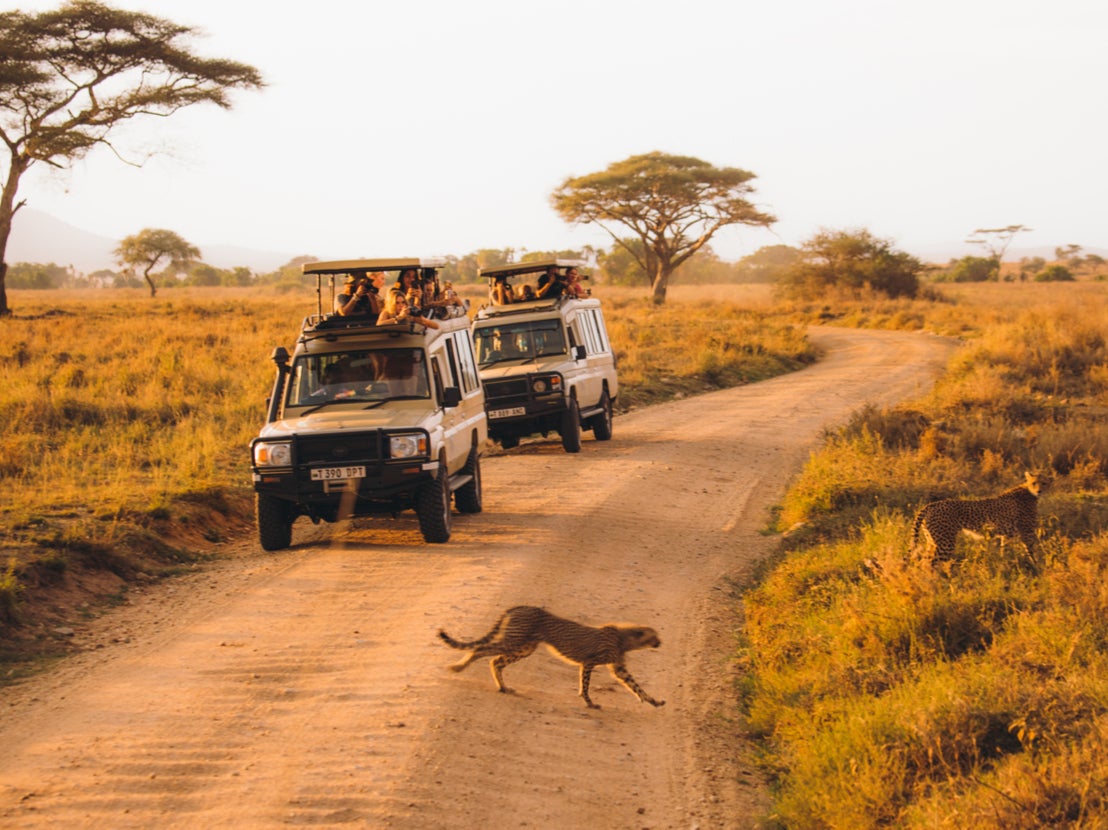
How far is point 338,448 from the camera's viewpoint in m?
9.32

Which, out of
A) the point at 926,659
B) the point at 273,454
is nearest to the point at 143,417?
the point at 273,454

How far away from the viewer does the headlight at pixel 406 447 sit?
9320mm

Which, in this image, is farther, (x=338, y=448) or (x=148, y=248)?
(x=148, y=248)

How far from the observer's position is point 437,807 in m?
4.93

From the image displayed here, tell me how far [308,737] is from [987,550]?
476 centimetres

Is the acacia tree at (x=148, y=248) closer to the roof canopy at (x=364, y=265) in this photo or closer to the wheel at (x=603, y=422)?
the wheel at (x=603, y=422)

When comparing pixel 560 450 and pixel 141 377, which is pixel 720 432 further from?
pixel 141 377

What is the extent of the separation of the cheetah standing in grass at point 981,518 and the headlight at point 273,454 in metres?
4.81

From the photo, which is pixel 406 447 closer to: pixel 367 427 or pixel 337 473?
pixel 367 427

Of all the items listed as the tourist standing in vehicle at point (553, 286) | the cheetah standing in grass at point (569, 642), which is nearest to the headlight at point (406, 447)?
the cheetah standing in grass at point (569, 642)

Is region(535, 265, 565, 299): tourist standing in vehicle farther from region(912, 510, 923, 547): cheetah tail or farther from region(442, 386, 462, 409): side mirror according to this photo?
region(912, 510, 923, 547): cheetah tail

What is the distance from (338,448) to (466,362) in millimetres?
2693

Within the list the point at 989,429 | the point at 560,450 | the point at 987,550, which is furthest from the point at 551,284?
the point at 987,550

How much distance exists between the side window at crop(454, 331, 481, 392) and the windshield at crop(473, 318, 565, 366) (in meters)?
3.44
